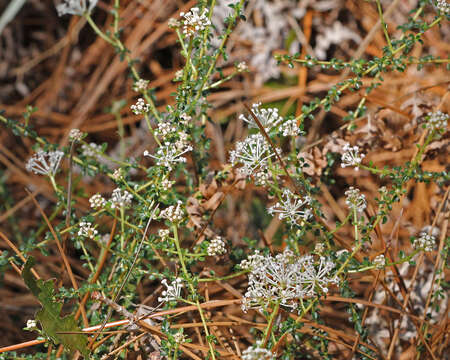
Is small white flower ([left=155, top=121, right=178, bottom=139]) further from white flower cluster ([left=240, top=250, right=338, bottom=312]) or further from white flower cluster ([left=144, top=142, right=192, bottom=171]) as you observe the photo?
white flower cluster ([left=240, top=250, right=338, bottom=312])

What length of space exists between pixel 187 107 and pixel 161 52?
1.63 metres

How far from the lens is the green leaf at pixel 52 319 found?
1.22 metres

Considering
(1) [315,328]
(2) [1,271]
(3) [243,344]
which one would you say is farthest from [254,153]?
(2) [1,271]

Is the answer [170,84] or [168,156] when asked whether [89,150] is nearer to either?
[168,156]

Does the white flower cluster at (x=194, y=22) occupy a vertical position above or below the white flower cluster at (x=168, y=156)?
above

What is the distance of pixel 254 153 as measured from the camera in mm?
1271

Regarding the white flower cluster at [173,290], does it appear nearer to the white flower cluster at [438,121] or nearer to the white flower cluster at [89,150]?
the white flower cluster at [89,150]

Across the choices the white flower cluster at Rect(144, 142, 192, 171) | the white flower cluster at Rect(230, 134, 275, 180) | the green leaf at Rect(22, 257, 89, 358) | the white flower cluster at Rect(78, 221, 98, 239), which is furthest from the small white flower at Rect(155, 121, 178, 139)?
the green leaf at Rect(22, 257, 89, 358)

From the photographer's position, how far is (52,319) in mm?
1233

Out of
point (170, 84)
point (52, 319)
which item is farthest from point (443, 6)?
point (170, 84)

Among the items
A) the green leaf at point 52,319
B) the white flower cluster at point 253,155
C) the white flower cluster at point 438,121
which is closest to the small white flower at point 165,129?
the white flower cluster at point 253,155

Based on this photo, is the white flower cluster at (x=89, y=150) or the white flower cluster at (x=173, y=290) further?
the white flower cluster at (x=89, y=150)

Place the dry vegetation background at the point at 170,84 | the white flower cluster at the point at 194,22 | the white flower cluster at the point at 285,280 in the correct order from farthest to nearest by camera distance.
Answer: the dry vegetation background at the point at 170,84, the white flower cluster at the point at 194,22, the white flower cluster at the point at 285,280

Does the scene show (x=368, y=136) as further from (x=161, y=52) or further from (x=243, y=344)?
(x=161, y=52)
